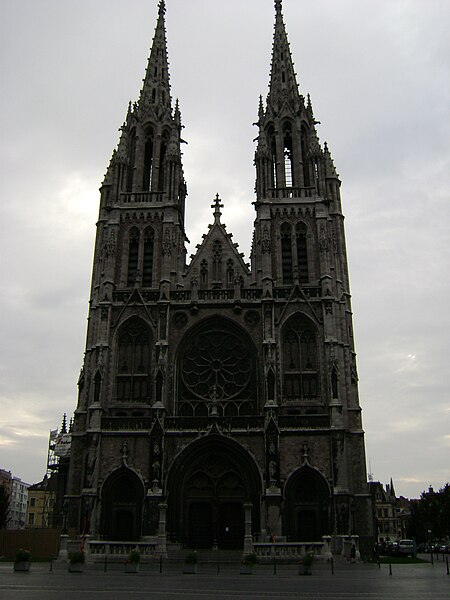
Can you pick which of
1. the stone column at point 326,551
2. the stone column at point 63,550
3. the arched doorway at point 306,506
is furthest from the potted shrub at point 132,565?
the arched doorway at point 306,506

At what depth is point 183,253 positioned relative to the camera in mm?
45438

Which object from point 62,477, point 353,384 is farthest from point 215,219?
point 62,477

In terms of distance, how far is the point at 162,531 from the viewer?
1234 inches

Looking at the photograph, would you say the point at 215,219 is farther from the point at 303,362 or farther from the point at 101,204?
the point at 303,362

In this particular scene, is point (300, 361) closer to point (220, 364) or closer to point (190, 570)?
point (220, 364)

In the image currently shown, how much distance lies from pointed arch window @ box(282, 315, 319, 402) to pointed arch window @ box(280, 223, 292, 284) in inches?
142

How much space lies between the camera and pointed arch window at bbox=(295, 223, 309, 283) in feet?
137

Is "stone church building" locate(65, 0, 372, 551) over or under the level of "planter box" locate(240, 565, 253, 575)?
over

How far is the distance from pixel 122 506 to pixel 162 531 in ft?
16.8

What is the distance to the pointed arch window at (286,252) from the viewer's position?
41.9 metres

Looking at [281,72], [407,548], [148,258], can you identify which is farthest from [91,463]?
[281,72]

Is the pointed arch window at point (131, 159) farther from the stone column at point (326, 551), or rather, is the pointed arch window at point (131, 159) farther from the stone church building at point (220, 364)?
the stone column at point (326, 551)

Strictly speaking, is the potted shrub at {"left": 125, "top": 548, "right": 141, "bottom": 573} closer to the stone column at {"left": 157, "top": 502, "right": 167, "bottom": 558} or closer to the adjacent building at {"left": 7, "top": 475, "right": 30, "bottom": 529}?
the stone column at {"left": 157, "top": 502, "right": 167, "bottom": 558}

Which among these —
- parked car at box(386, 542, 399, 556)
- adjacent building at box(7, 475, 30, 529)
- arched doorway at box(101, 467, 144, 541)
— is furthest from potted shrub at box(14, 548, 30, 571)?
adjacent building at box(7, 475, 30, 529)
